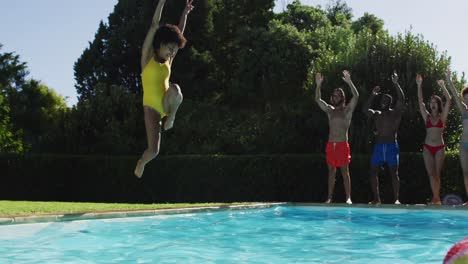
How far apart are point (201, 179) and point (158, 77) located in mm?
9369

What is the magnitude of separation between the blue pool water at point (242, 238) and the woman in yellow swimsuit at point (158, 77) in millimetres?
1336

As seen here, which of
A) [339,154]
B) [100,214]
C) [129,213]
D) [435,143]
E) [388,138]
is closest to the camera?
[100,214]

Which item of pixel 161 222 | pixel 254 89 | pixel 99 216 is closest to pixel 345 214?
pixel 161 222

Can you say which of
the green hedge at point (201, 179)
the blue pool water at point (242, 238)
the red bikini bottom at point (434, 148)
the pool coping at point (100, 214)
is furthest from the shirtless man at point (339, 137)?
the green hedge at point (201, 179)

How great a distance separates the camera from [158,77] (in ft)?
24.2

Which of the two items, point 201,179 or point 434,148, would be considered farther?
point 201,179

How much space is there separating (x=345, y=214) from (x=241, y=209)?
1.94 metres

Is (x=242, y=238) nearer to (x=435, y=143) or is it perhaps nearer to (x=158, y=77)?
(x=158, y=77)

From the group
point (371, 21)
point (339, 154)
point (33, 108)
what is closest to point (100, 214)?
point (339, 154)

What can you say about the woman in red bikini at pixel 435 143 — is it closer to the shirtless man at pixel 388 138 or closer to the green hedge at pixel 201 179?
the shirtless man at pixel 388 138

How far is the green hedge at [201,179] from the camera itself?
14336 millimetres

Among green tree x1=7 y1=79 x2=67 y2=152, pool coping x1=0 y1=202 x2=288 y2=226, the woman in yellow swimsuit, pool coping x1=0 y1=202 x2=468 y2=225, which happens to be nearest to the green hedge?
pool coping x1=0 y1=202 x2=468 y2=225

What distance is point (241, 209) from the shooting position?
1123 centimetres

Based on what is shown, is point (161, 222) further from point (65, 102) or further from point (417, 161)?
point (65, 102)
